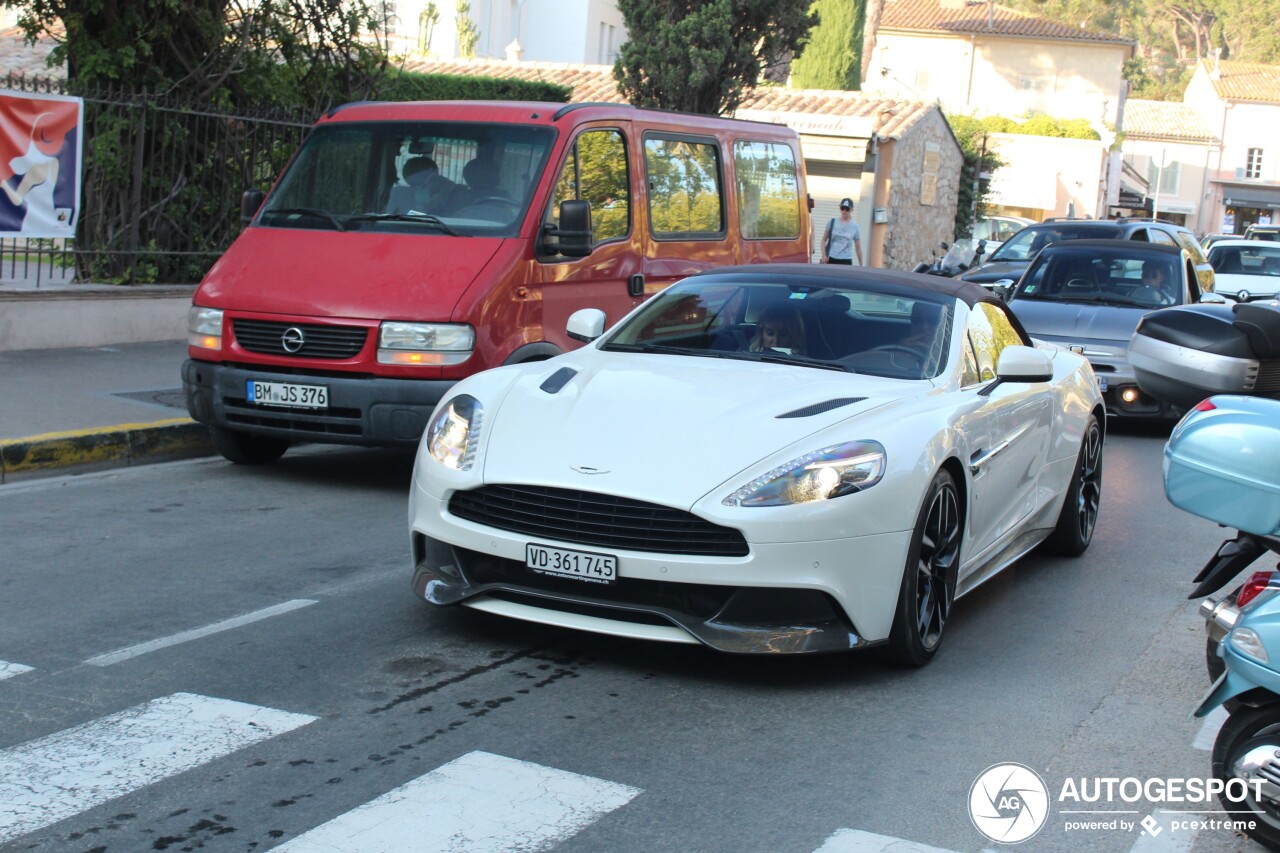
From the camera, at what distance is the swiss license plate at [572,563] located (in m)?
5.16

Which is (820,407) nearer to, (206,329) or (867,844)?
(867,844)

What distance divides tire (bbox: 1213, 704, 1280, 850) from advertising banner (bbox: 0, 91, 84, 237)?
10552 millimetres

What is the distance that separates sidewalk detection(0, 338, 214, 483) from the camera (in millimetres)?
9023

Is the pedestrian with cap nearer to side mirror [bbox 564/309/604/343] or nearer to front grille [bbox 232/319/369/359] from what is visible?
front grille [bbox 232/319/369/359]

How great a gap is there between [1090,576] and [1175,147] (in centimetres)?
8654

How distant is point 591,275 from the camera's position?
374 inches

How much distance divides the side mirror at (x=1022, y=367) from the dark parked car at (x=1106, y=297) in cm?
694

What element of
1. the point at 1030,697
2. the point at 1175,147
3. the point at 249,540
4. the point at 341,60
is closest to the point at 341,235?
the point at 249,540

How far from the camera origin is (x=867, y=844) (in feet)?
13.1

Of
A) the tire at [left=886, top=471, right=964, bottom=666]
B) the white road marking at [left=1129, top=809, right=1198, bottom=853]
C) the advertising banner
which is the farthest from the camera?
the advertising banner

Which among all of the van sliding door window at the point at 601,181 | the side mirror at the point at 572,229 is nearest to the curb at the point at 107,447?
the side mirror at the point at 572,229

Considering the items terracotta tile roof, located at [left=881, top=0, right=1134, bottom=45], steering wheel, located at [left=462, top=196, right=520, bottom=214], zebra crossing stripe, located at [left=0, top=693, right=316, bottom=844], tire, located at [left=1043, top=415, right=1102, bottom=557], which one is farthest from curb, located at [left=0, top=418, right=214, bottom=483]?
terracotta tile roof, located at [left=881, top=0, right=1134, bottom=45]

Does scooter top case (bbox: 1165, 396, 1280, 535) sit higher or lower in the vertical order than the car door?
higher

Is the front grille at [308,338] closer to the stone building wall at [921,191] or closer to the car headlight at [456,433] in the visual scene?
the car headlight at [456,433]
